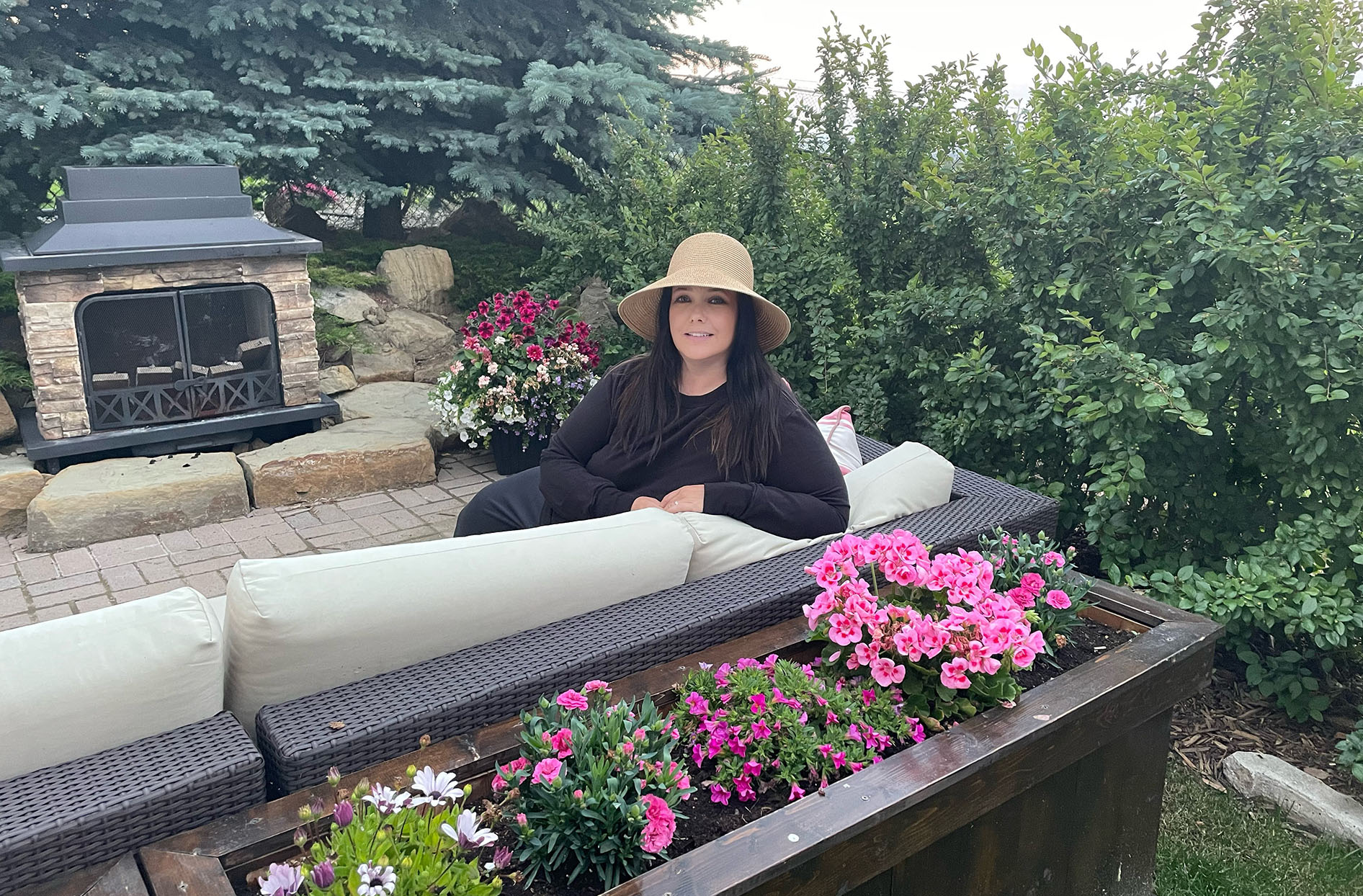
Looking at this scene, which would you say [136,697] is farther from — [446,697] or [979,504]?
[979,504]

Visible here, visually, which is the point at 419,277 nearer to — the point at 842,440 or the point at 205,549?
the point at 205,549

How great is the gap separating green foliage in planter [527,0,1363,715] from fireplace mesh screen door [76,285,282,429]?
2728mm

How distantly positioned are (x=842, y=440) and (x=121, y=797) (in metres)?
2.06

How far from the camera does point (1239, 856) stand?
2.13 meters

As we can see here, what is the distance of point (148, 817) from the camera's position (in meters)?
1.18

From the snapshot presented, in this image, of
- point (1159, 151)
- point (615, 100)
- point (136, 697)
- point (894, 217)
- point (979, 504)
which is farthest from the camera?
point (615, 100)

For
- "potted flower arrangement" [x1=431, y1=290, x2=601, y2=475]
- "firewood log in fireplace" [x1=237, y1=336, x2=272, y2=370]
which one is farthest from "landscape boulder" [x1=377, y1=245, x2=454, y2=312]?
"potted flower arrangement" [x1=431, y1=290, x2=601, y2=475]

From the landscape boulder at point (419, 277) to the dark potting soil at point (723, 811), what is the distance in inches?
223

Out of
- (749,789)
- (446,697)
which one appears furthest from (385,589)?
(749,789)

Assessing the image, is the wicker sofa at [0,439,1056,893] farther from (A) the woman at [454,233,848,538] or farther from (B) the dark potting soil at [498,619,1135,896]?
(A) the woman at [454,233,848,538]

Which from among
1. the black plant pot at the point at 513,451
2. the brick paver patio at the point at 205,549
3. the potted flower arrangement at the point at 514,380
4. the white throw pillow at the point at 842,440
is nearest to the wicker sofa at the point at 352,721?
the white throw pillow at the point at 842,440

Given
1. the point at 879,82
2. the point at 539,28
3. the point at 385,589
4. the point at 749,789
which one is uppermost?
the point at 539,28

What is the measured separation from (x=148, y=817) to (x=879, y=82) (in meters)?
3.35

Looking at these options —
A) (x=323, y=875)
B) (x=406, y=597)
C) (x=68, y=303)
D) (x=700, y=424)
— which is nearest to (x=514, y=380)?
(x=68, y=303)
